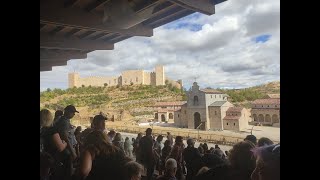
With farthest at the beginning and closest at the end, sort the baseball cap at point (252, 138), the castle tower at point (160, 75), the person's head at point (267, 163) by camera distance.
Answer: the castle tower at point (160, 75), the baseball cap at point (252, 138), the person's head at point (267, 163)

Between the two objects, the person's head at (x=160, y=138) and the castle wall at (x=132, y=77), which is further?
the castle wall at (x=132, y=77)

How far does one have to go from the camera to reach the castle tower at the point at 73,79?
10.3 ft

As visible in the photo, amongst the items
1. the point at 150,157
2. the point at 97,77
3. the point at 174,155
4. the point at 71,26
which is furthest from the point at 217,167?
the point at 71,26

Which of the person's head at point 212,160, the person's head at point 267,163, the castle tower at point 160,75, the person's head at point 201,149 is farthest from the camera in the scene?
the castle tower at point 160,75

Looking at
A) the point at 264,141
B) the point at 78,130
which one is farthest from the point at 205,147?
the point at 78,130

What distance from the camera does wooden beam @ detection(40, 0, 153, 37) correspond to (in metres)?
3.09

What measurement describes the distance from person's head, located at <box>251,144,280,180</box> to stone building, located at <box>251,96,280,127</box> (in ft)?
0.62

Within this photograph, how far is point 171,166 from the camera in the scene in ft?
8.89

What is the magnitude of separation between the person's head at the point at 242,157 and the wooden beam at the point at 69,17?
5.17ft

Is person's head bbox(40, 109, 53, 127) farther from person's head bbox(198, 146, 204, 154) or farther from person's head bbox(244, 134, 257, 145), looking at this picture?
person's head bbox(244, 134, 257, 145)

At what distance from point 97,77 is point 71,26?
607 millimetres

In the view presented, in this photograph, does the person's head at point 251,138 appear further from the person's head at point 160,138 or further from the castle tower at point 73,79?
the castle tower at point 73,79

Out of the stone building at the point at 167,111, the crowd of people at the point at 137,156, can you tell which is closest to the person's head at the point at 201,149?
the crowd of people at the point at 137,156

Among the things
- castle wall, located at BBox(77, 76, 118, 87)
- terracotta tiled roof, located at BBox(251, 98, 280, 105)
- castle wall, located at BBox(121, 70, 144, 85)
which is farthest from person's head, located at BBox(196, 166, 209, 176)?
castle wall, located at BBox(77, 76, 118, 87)
